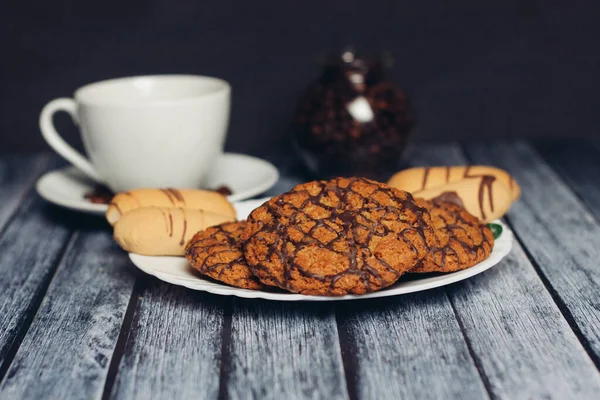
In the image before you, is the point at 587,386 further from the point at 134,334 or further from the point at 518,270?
the point at 134,334

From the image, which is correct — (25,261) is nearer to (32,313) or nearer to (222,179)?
(32,313)

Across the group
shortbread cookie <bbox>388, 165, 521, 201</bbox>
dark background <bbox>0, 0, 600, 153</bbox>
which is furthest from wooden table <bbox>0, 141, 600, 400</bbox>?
dark background <bbox>0, 0, 600, 153</bbox>

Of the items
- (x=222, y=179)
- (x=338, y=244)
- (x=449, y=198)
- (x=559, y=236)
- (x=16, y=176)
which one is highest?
(x=338, y=244)

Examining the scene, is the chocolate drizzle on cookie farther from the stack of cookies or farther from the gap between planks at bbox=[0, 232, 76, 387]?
the gap between planks at bbox=[0, 232, 76, 387]

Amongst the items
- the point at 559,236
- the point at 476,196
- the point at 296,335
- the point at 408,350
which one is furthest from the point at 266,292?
the point at 559,236

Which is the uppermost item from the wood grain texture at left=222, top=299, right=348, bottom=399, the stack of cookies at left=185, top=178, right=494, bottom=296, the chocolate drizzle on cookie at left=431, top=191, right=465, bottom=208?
the stack of cookies at left=185, top=178, right=494, bottom=296

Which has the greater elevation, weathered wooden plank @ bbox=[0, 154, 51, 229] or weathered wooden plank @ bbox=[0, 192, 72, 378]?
weathered wooden plank @ bbox=[0, 192, 72, 378]

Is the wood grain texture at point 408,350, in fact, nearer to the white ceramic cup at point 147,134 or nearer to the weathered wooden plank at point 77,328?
the weathered wooden plank at point 77,328
